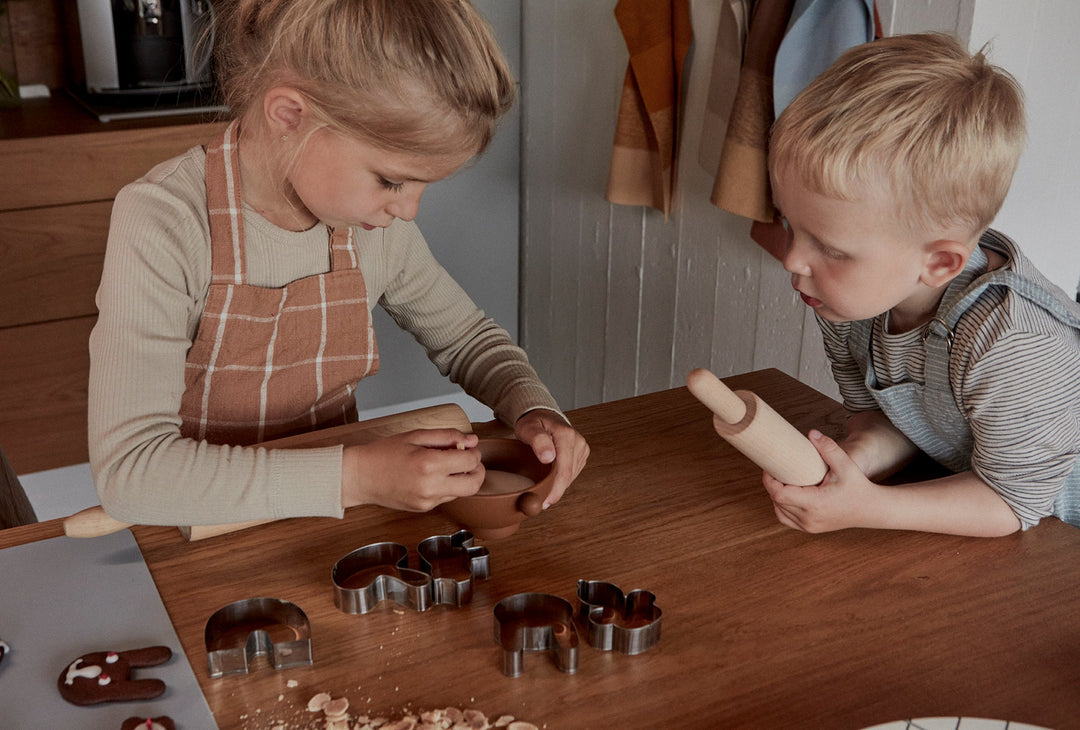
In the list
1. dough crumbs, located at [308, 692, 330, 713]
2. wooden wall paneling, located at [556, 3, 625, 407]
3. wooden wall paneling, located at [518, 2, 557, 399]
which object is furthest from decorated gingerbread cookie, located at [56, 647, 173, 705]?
wooden wall paneling, located at [518, 2, 557, 399]

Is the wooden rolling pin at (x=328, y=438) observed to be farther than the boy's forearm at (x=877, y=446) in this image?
No

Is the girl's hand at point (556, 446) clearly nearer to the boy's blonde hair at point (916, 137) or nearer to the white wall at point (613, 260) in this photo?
the boy's blonde hair at point (916, 137)

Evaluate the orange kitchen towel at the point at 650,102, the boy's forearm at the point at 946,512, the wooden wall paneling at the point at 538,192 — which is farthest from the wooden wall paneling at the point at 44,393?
the boy's forearm at the point at 946,512

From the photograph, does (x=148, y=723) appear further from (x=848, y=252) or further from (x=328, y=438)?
(x=848, y=252)

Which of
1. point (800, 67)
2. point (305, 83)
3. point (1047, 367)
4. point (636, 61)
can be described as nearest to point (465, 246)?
point (636, 61)

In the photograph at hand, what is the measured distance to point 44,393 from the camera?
2408mm

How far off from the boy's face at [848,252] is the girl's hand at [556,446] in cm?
27

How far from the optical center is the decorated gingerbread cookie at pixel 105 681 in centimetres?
74

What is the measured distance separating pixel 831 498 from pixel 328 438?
0.50 meters

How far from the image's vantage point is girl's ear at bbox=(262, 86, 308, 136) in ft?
3.25

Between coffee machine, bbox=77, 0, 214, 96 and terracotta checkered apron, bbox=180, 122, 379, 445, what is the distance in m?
1.27

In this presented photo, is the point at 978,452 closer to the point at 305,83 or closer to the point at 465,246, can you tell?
the point at 305,83

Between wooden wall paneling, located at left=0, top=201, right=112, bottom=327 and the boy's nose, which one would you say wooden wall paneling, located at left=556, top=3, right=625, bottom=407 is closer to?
wooden wall paneling, located at left=0, top=201, right=112, bottom=327

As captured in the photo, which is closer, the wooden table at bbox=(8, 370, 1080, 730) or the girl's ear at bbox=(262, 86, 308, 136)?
the wooden table at bbox=(8, 370, 1080, 730)
